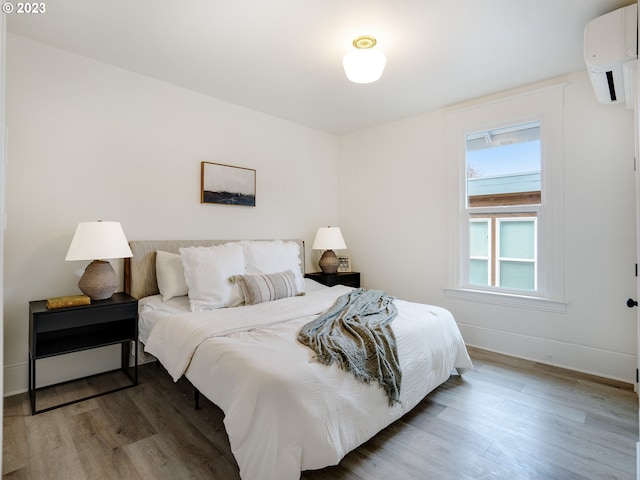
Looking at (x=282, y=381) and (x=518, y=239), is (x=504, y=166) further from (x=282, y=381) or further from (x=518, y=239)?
(x=282, y=381)

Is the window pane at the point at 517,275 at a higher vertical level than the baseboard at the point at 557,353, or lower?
higher

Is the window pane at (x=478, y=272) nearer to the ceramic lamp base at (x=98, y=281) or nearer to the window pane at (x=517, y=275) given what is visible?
the window pane at (x=517, y=275)

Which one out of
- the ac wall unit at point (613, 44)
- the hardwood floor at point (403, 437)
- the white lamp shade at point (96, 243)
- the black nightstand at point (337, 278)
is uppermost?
the ac wall unit at point (613, 44)

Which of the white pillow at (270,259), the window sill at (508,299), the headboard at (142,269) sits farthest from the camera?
the white pillow at (270,259)

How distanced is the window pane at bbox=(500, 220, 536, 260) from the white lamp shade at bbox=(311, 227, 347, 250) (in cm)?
169

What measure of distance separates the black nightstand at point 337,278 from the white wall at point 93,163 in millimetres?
842

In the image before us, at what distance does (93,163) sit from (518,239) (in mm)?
3819

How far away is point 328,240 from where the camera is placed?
3.99 metres

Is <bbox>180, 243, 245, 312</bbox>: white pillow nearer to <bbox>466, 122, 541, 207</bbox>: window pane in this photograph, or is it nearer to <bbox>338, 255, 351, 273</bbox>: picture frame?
<bbox>338, 255, 351, 273</bbox>: picture frame

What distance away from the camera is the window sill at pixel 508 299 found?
2944mm

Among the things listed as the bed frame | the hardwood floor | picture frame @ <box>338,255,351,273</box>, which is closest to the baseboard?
the hardwood floor

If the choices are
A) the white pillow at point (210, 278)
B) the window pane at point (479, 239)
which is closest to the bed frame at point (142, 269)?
the white pillow at point (210, 278)

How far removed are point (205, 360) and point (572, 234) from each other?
3.05 metres

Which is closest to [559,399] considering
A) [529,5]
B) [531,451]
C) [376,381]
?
[531,451]
